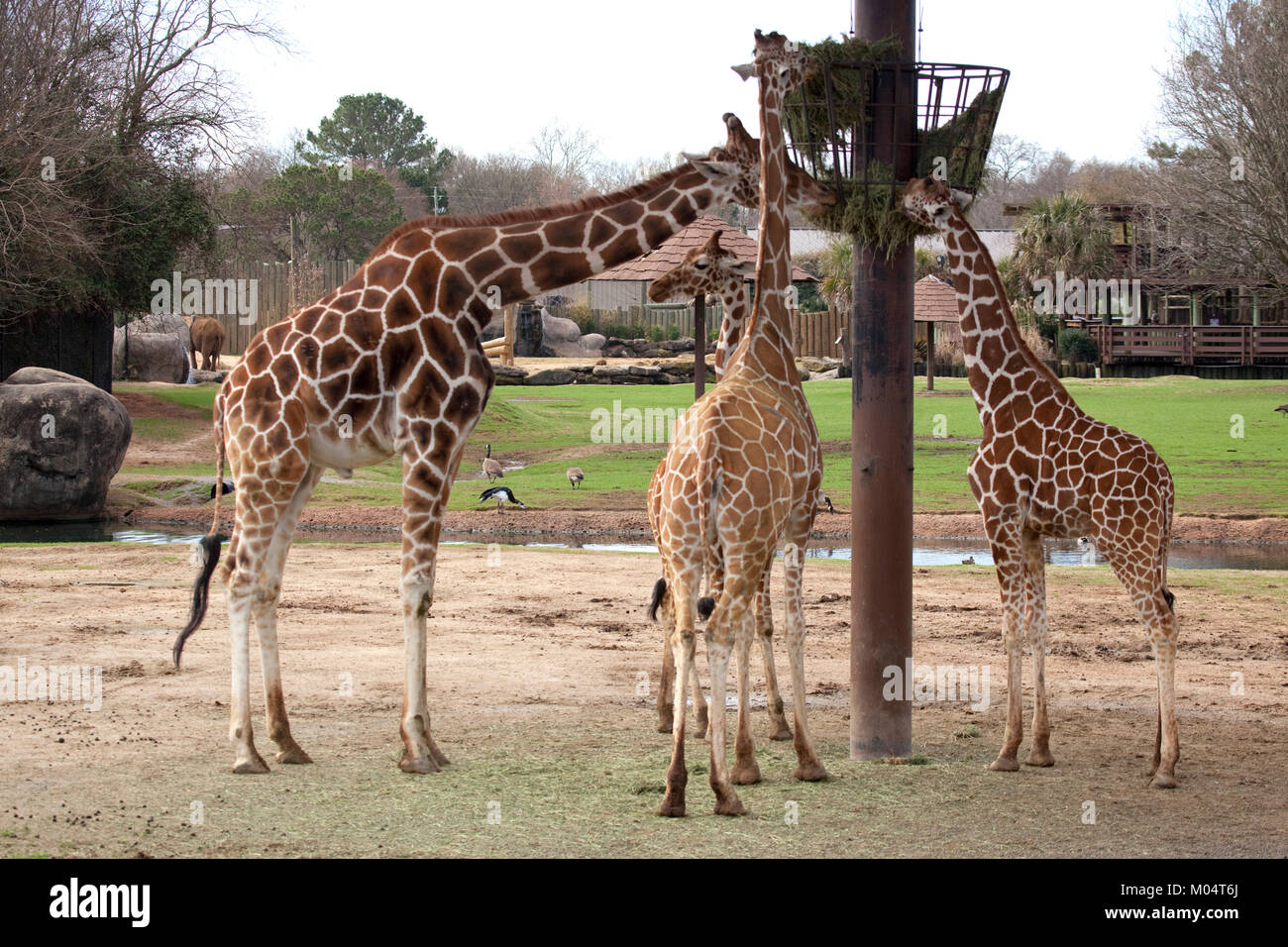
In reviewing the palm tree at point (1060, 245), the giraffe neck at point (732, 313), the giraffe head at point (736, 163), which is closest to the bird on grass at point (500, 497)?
the giraffe neck at point (732, 313)

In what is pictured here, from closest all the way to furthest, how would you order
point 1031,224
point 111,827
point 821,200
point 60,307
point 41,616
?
point 111,827, point 821,200, point 41,616, point 60,307, point 1031,224

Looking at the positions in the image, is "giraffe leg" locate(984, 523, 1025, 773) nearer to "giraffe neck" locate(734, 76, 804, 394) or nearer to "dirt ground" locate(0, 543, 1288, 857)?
"dirt ground" locate(0, 543, 1288, 857)

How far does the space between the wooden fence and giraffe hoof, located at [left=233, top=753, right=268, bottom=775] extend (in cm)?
3290

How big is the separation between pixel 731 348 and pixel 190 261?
27352 mm

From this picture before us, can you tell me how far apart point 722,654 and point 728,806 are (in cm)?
81

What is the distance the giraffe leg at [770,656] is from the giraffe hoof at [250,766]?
10.0 feet

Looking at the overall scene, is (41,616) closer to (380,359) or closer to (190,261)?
(380,359)

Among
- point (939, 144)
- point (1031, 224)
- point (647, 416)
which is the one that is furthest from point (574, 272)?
point (1031, 224)

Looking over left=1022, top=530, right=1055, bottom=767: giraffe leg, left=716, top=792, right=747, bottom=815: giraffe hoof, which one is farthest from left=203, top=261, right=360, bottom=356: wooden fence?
left=716, top=792, right=747, bottom=815: giraffe hoof

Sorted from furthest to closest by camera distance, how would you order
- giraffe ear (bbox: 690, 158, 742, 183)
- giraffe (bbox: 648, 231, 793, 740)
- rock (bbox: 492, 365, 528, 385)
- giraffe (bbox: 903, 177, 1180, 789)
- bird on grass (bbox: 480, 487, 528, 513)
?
1. rock (bbox: 492, 365, 528, 385)
2. bird on grass (bbox: 480, 487, 528, 513)
3. giraffe (bbox: 648, 231, 793, 740)
4. giraffe ear (bbox: 690, 158, 742, 183)
5. giraffe (bbox: 903, 177, 1180, 789)

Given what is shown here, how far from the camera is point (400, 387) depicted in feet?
27.1

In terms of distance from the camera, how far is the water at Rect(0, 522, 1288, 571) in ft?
62.4

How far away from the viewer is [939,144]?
8.40 meters

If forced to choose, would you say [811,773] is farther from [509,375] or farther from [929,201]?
[509,375]
